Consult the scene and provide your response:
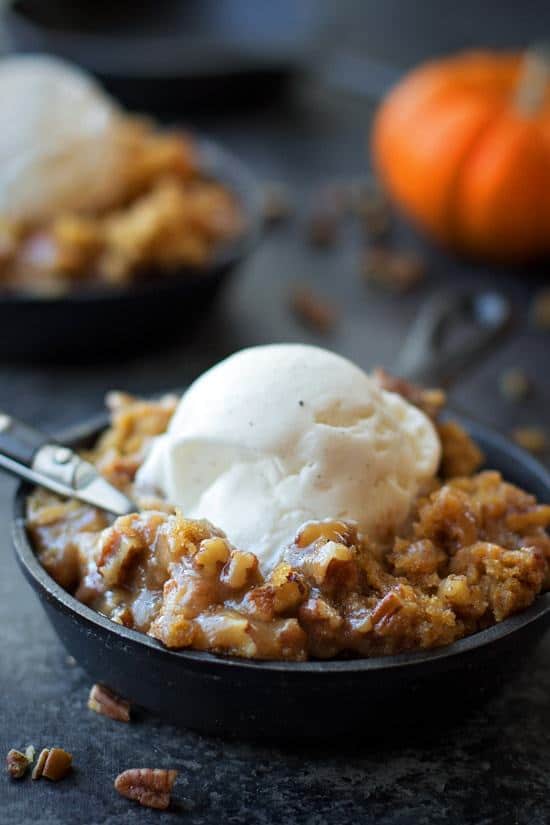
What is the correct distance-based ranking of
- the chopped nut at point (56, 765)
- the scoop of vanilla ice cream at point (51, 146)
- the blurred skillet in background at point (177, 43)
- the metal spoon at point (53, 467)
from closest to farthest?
the chopped nut at point (56, 765) → the metal spoon at point (53, 467) → the scoop of vanilla ice cream at point (51, 146) → the blurred skillet in background at point (177, 43)

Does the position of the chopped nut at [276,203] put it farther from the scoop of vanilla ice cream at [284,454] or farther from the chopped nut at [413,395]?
the scoop of vanilla ice cream at [284,454]

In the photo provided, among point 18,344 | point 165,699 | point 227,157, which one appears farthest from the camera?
point 227,157

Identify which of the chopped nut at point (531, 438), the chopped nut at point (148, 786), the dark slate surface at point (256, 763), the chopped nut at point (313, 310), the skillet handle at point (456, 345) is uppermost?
the skillet handle at point (456, 345)

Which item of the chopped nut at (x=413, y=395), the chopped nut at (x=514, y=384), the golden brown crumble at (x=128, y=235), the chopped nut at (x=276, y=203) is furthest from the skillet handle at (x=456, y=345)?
the chopped nut at (x=276, y=203)

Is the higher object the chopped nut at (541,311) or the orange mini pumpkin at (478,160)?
the orange mini pumpkin at (478,160)

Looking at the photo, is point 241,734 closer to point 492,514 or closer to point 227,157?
point 492,514

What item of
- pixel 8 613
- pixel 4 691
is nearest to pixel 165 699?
Result: pixel 4 691

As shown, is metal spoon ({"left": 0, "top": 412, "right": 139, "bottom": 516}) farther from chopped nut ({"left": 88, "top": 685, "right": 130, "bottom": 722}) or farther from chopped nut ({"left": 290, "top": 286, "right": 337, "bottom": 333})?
chopped nut ({"left": 290, "top": 286, "right": 337, "bottom": 333})
